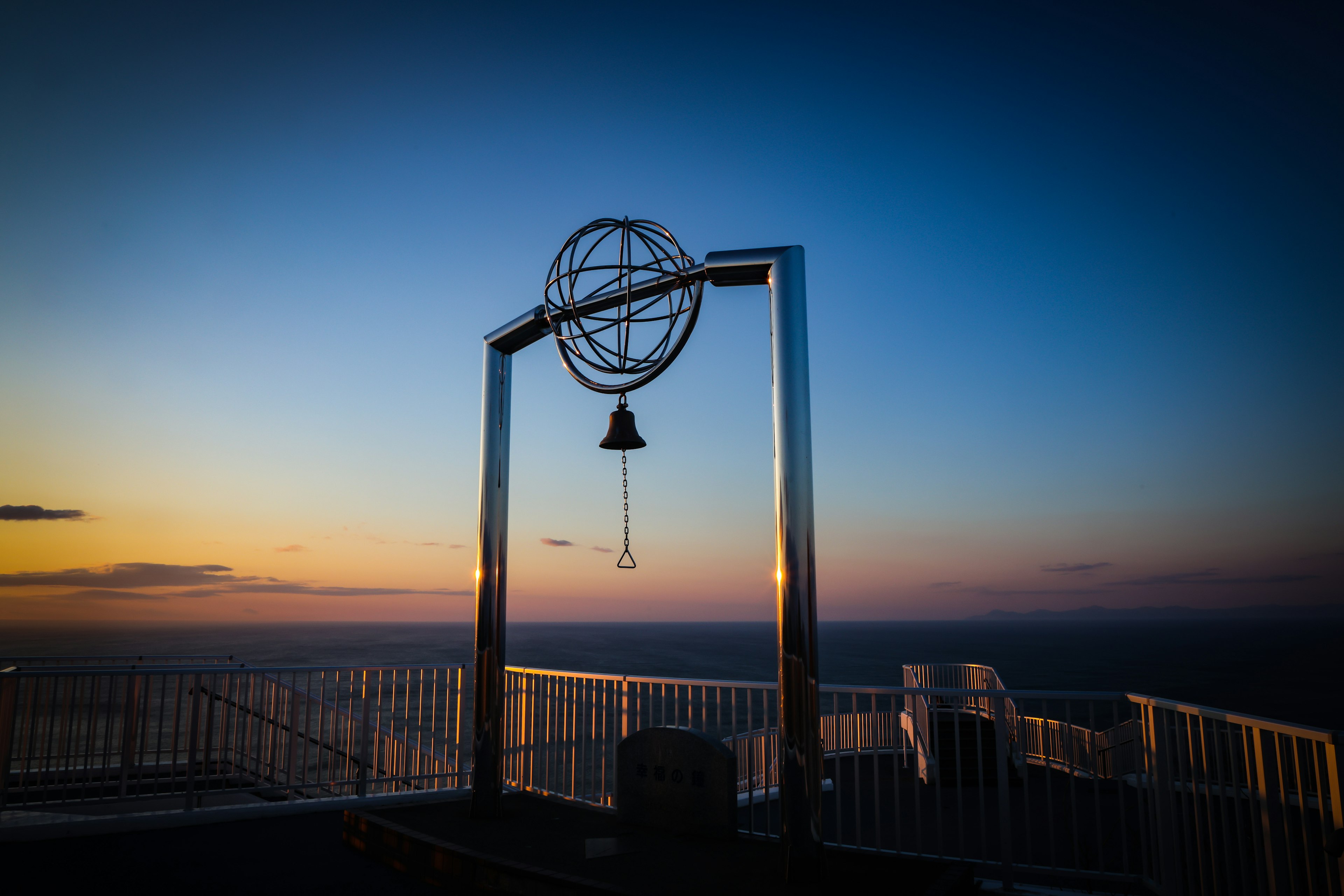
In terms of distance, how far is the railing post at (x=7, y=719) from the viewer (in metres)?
5.47

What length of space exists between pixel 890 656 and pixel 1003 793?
93.6 m

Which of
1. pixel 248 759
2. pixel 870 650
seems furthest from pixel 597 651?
pixel 248 759

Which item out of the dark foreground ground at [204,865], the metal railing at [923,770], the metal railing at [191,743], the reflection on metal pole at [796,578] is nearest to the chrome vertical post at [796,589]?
the reflection on metal pole at [796,578]

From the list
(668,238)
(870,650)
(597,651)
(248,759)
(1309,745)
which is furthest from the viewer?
(870,650)

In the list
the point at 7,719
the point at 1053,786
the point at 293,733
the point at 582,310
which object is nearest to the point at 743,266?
the point at 582,310

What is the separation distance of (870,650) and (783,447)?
107 metres

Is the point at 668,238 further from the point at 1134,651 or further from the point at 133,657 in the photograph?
the point at 1134,651

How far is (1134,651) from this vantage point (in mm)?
113000

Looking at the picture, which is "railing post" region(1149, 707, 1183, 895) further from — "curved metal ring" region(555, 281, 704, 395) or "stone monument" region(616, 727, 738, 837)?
"curved metal ring" region(555, 281, 704, 395)

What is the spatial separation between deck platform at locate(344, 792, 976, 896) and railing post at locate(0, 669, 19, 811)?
262 centimetres

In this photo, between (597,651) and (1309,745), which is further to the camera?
(597,651)

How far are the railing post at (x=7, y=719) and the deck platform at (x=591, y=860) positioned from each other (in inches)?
103

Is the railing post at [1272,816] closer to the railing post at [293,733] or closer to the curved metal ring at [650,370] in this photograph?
the curved metal ring at [650,370]

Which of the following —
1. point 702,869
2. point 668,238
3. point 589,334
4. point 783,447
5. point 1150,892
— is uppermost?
point 668,238
